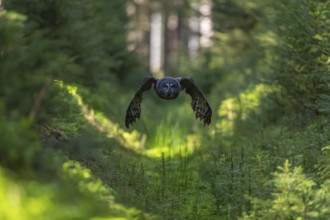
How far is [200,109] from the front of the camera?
27.5 feet

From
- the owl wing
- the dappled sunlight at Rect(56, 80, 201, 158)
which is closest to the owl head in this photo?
the owl wing

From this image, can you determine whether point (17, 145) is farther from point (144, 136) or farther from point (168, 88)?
point (144, 136)

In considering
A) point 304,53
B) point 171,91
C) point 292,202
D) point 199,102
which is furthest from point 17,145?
point 304,53

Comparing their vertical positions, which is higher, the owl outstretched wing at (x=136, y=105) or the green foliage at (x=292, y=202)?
the owl outstretched wing at (x=136, y=105)

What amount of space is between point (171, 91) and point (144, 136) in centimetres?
454

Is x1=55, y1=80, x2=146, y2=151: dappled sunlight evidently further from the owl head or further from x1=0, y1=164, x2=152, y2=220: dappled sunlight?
x1=0, y1=164, x2=152, y2=220: dappled sunlight

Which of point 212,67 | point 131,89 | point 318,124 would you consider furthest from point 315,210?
point 212,67

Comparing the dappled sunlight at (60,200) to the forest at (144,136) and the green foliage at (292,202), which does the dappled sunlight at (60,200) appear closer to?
the forest at (144,136)

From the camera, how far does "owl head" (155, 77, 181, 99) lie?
7461 mm

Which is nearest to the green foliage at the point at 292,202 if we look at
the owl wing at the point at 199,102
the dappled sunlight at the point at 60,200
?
the dappled sunlight at the point at 60,200

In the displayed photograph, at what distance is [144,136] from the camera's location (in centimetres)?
1195

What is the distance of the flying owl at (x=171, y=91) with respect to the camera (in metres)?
7.52

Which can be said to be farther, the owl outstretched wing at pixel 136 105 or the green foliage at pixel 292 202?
the owl outstretched wing at pixel 136 105

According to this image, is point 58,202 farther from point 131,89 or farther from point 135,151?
point 131,89
